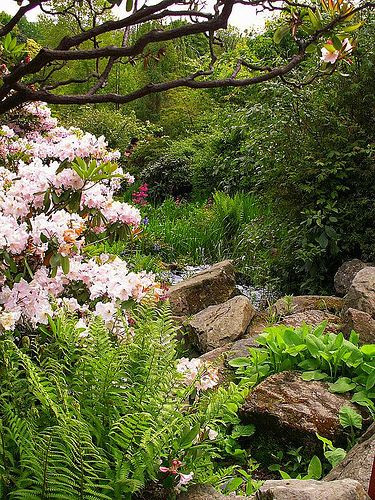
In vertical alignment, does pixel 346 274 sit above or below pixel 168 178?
below

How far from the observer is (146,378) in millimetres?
2006

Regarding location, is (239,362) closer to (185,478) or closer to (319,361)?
(319,361)

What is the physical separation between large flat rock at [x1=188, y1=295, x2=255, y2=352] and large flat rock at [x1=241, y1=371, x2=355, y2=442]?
1.21 meters

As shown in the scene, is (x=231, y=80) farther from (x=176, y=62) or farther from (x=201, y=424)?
(x=176, y=62)

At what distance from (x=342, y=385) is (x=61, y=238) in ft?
6.10

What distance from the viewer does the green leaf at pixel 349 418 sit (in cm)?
304

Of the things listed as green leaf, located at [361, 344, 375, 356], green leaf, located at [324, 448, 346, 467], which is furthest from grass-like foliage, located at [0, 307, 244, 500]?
green leaf, located at [361, 344, 375, 356]

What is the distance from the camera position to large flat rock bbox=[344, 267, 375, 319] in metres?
4.21

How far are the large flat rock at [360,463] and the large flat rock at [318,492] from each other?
1.32 feet

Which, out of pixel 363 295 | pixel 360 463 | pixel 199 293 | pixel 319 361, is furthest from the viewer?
pixel 199 293

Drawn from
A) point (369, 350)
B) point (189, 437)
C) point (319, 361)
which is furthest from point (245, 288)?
point (189, 437)

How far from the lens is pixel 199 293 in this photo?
19.3ft

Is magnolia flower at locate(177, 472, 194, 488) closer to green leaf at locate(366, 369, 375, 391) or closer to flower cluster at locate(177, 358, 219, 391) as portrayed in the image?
flower cluster at locate(177, 358, 219, 391)

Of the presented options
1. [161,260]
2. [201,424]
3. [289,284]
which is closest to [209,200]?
[161,260]
